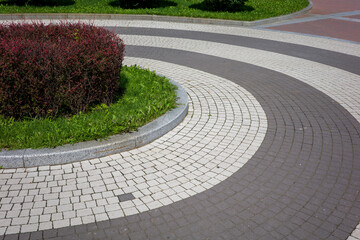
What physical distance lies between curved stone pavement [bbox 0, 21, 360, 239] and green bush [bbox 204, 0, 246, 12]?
9.08m

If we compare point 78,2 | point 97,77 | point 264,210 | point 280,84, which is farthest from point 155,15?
point 264,210

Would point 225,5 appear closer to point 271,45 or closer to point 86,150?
point 271,45

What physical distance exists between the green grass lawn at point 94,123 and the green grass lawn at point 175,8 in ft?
32.5

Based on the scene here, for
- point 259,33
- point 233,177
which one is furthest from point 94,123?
point 259,33

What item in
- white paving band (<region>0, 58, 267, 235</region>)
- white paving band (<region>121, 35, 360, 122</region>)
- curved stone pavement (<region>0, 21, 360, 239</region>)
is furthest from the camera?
white paving band (<region>121, 35, 360, 122</region>)

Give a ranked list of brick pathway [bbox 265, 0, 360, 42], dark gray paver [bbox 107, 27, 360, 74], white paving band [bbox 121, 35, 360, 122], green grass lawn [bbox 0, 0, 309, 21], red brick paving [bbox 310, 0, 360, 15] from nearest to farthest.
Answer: white paving band [bbox 121, 35, 360, 122], dark gray paver [bbox 107, 27, 360, 74], brick pathway [bbox 265, 0, 360, 42], green grass lawn [bbox 0, 0, 309, 21], red brick paving [bbox 310, 0, 360, 15]

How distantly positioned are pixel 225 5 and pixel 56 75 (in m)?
13.1

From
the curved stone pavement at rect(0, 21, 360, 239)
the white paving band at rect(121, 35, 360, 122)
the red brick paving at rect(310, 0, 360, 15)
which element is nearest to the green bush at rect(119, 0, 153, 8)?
the white paving band at rect(121, 35, 360, 122)

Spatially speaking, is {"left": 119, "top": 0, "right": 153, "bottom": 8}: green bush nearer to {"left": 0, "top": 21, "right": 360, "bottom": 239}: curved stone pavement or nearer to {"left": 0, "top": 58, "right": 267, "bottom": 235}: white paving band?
{"left": 0, "top": 21, "right": 360, "bottom": 239}: curved stone pavement

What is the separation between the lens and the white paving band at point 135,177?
4.00 metres

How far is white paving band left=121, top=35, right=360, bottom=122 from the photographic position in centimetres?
797

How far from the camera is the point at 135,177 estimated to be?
470 cm

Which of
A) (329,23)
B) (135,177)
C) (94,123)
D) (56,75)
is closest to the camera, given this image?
(135,177)

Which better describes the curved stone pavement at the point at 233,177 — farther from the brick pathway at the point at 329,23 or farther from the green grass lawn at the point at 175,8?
the green grass lawn at the point at 175,8
